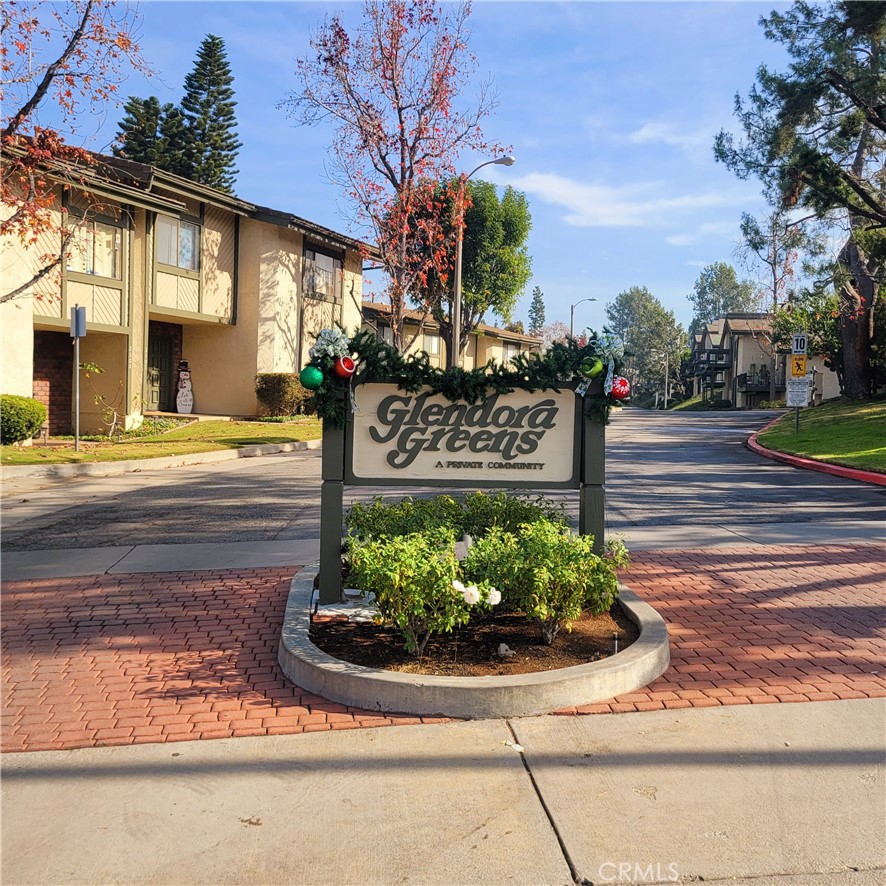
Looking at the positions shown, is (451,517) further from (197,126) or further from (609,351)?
(197,126)

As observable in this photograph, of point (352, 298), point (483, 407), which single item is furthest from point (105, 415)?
point (483, 407)

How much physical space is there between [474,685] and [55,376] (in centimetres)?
2153

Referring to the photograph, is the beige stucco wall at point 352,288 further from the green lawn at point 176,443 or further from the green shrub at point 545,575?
the green shrub at point 545,575

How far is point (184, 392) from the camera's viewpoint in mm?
28125

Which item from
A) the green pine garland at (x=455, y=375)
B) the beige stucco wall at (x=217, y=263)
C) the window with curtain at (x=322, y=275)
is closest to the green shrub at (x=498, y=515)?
the green pine garland at (x=455, y=375)

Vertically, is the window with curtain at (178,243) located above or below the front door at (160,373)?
above

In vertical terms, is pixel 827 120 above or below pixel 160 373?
above

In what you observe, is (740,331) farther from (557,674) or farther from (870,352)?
(557,674)

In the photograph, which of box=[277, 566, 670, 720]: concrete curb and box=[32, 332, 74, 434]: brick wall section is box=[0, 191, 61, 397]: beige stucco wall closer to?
box=[32, 332, 74, 434]: brick wall section

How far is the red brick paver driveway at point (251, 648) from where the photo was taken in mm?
4297

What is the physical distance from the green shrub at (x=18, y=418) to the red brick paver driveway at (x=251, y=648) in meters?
11.1

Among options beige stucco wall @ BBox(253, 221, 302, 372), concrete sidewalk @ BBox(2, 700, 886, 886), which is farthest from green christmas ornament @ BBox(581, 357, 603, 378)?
beige stucco wall @ BBox(253, 221, 302, 372)

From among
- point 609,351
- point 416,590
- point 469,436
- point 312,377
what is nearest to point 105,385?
point 312,377

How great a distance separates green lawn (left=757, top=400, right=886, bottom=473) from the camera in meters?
17.3
